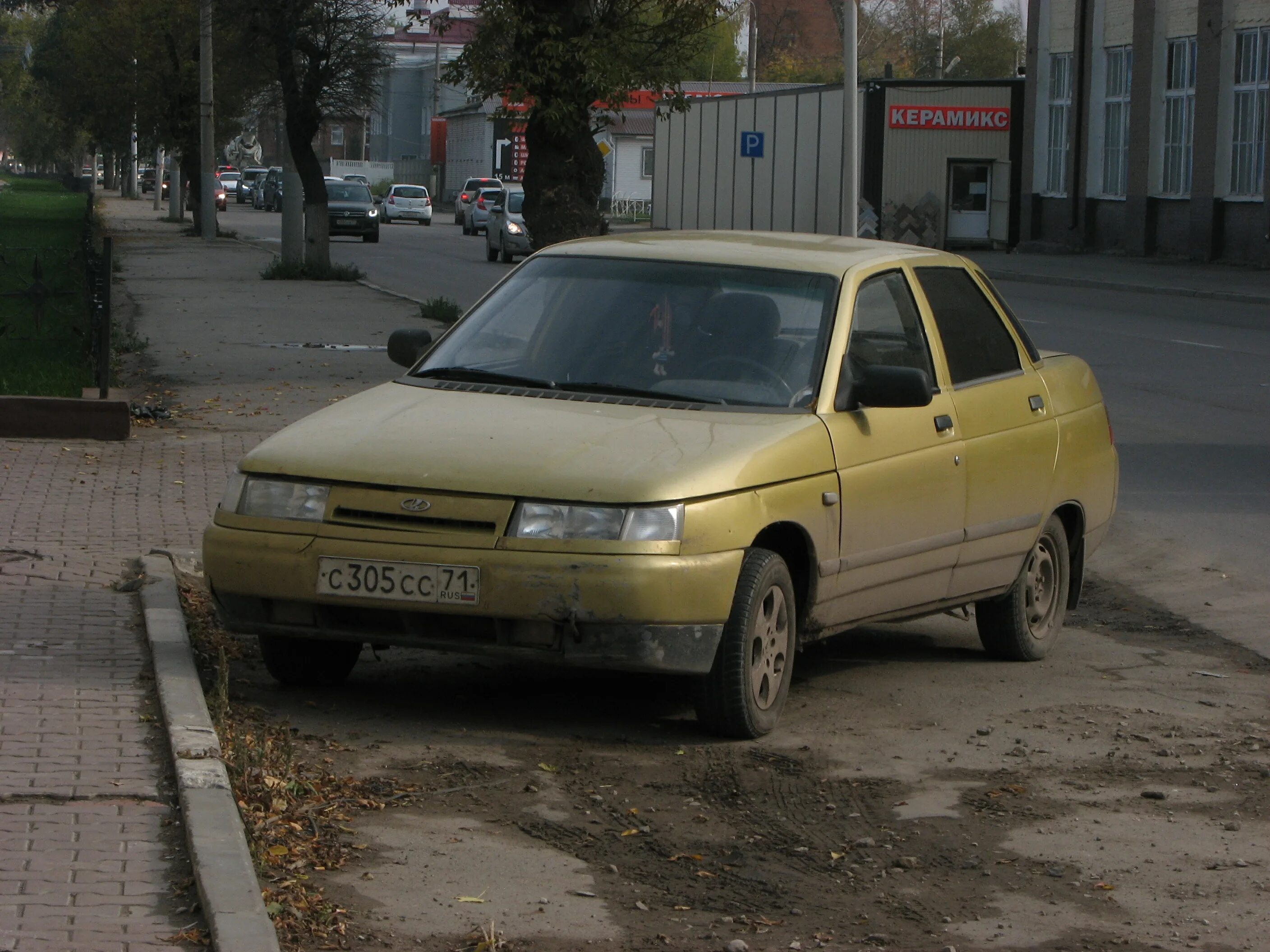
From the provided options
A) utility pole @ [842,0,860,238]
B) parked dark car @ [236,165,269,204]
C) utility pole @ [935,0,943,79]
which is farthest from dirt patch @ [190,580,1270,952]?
parked dark car @ [236,165,269,204]

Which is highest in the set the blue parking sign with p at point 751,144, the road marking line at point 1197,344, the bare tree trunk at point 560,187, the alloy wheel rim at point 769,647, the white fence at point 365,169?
the white fence at point 365,169

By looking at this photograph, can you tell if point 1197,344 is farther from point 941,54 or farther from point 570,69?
point 941,54

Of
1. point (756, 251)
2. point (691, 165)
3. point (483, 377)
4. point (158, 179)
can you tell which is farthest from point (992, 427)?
point (158, 179)

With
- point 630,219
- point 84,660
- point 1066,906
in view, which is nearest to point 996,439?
point 1066,906

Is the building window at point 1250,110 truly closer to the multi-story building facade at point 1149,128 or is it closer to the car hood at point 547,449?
the multi-story building facade at point 1149,128

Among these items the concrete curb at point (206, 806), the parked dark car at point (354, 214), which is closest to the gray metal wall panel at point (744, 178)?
the parked dark car at point (354, 214)

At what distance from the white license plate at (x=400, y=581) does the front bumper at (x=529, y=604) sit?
→ 0.7 inches

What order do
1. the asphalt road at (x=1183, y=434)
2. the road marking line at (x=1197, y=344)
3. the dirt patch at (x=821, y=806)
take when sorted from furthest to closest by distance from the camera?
1. the road marking line at (x=1197, y=344)
2. the asphalt road at (x=1183, y=434)
3. the dirt patch at (x=821, y=806)

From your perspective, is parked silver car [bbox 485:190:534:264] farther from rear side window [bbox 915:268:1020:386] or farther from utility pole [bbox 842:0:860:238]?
rear side window [bbox 915:268:1020:386]

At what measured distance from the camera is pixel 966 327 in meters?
7.30

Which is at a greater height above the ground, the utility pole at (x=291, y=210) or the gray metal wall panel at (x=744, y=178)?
the gray metal wall panel at (x=744, y=178)

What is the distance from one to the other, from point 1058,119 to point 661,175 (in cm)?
1814

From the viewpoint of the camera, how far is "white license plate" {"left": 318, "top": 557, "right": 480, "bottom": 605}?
5570mm

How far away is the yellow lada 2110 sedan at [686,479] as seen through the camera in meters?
5.57
